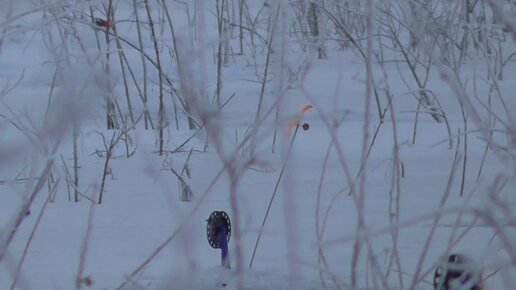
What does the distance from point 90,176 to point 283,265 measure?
3.61 ft

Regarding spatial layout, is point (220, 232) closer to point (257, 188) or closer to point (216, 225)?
point (216, 225)

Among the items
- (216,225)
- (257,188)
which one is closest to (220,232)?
(216,225)

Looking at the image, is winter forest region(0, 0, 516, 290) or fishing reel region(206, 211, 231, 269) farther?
fishing reel region(206, 211, 231, 269)

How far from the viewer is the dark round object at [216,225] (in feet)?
4.48

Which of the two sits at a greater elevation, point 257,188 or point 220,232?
point 220,232

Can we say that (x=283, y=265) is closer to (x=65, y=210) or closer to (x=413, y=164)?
(x=65, y=210)

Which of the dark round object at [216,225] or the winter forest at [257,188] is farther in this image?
the dark round object at [216,225]

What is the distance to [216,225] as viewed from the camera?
4.50ft

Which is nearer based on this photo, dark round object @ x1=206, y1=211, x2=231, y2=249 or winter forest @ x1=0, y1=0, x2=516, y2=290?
winter forest @ x1=0, y1=0, x2=516, y2=290

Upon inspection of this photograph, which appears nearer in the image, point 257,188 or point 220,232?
point 220,232

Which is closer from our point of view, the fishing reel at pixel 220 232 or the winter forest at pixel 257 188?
the winter forest at pixel 257 188

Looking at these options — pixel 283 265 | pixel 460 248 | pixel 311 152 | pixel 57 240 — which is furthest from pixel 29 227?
pixel 311 152

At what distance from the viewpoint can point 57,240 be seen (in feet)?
6.04

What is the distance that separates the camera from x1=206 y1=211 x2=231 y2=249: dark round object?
1366mm
